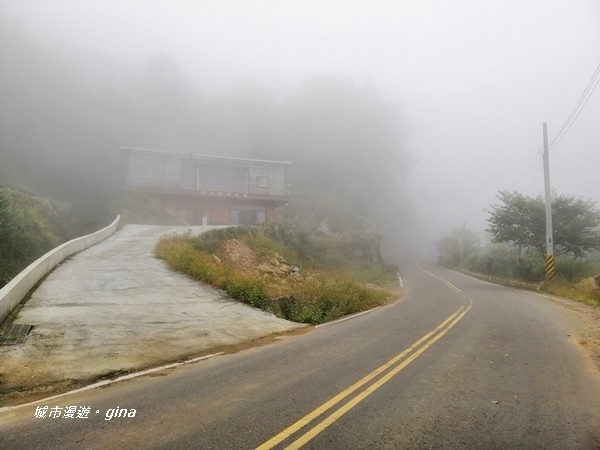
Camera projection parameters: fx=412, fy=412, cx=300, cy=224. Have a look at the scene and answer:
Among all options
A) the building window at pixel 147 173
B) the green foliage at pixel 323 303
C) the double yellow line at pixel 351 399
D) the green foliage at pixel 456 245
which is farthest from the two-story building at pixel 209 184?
the green foliage at pixel 456 245

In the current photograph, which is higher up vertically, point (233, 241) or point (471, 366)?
point (233, 241)

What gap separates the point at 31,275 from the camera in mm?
11141

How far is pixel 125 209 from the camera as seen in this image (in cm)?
3388

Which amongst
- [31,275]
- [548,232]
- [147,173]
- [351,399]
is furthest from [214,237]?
[147,173]

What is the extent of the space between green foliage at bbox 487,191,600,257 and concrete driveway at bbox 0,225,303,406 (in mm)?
24242

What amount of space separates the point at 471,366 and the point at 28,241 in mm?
15660

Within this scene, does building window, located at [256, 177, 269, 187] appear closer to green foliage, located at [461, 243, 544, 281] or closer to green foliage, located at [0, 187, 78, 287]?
green foliage, located at [0, 187, 78, 287]

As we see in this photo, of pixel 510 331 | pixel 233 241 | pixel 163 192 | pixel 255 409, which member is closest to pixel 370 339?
pixel 510 331

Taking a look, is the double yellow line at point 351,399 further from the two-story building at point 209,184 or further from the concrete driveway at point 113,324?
the two-story building at point 209,184

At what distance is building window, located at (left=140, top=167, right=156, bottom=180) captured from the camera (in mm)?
39469

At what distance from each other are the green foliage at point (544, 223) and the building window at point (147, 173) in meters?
30.4

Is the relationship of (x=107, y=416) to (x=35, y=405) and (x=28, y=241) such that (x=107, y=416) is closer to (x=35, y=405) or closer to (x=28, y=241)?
(x=35, y=405)

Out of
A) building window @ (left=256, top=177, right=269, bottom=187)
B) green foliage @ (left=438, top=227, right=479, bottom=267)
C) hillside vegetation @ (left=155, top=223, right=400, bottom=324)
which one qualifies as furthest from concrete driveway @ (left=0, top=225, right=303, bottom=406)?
green foliage @ (left=438, top=227, right=479, bottom=267)

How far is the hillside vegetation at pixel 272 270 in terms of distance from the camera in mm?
13570
